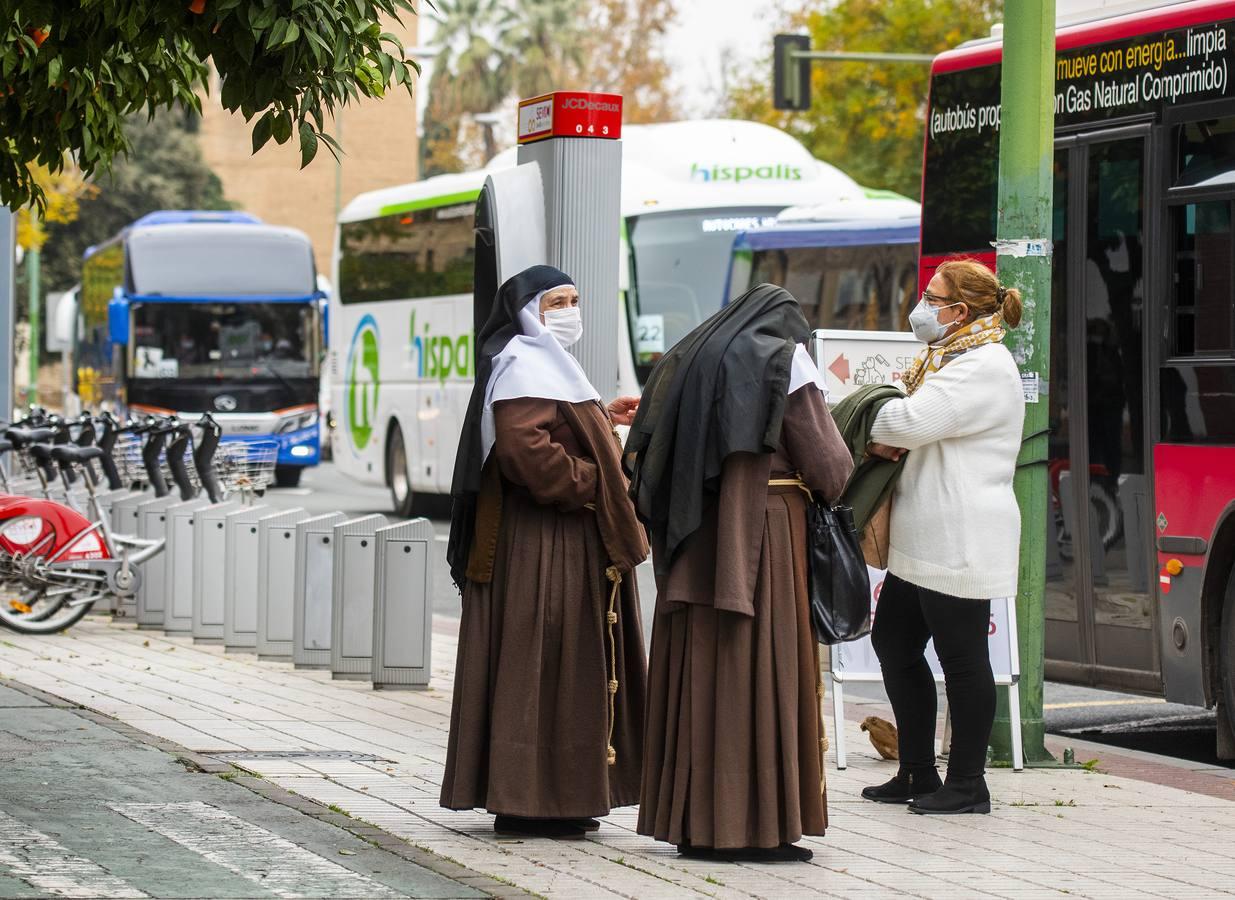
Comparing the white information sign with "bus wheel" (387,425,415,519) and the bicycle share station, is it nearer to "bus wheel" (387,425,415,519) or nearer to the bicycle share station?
the bicycle share station

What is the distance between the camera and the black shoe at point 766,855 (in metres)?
6.38

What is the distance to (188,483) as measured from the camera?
14.2m

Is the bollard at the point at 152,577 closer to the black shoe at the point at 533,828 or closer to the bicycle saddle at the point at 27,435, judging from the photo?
the bicycle saddle at the point at 27,435

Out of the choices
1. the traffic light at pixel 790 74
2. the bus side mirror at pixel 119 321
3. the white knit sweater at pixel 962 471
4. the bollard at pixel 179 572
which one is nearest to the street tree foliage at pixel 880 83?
the traffic light at pixel 790 74

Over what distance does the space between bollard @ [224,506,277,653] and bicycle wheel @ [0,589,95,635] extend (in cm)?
92

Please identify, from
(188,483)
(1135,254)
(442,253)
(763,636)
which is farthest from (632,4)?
(763,636)

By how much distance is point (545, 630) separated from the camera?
6.68 metres

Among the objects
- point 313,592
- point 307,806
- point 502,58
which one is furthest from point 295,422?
point 502,58

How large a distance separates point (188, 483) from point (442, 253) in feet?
35.3

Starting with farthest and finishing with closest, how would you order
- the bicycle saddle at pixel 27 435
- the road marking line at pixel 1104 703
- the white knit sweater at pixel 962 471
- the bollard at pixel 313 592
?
the bicycle saddle at pixel 27 435 < the road marking line at pixel 1104 703 < the bollard at pixel 313 592 < the white knit sweater at pixel 962 471

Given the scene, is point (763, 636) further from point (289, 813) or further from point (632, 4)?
point (632, 4)

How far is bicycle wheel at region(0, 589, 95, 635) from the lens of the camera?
1248 centimetres

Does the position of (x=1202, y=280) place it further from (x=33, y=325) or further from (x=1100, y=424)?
(x=33, y=325)

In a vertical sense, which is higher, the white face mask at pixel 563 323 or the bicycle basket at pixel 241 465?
the white face mask at pixel 563 323
